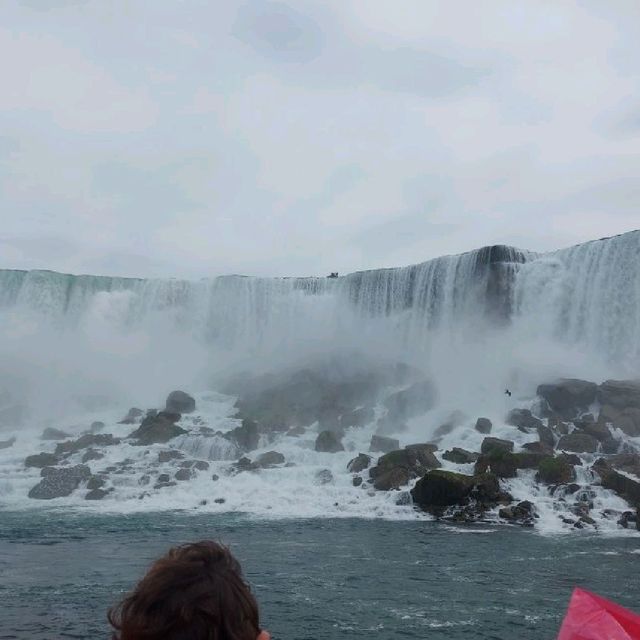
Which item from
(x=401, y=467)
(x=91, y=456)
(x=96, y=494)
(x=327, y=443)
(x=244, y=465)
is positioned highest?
(x=401, y=467)

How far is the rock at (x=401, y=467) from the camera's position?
2342 cm

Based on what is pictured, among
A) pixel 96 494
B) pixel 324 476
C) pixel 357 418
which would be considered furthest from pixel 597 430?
pixel 96 494

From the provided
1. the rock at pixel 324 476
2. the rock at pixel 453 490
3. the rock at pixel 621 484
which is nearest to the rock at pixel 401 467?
the rock at pixel 324 476

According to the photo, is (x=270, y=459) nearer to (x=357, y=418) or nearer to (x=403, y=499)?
(x=403, y=499)

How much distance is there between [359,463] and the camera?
25844 mm

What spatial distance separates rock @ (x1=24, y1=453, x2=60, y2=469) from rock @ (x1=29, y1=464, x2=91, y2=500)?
171cm

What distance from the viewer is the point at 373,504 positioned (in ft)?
72.6

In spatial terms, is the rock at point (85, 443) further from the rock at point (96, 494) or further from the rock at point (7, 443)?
the rock at point (96, 494)

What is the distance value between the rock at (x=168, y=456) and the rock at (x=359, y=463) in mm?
7012

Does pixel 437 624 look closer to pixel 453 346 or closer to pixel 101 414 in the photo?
pixel 453 346

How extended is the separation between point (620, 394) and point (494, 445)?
6753 millimetres

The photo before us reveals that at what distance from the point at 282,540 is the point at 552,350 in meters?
22.3

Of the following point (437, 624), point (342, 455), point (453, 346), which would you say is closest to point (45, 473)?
point (342, 455)

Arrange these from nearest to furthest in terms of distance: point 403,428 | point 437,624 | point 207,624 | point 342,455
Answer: point 207,624 < point 437,624 < point 342,455 < point 403,428
